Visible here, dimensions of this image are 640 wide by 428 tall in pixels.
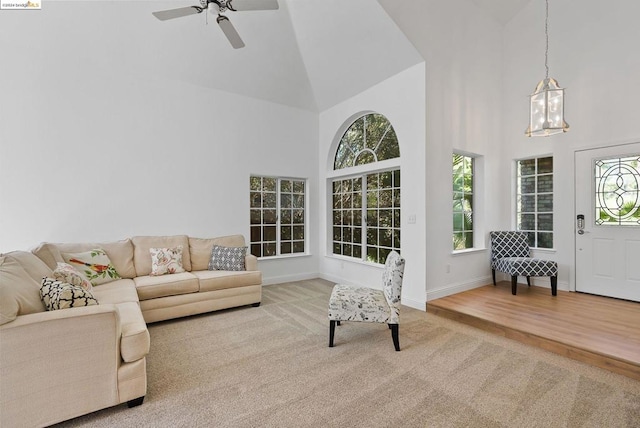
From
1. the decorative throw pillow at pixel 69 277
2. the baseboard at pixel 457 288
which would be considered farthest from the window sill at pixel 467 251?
the decorative throw pillow at pixel 69 277

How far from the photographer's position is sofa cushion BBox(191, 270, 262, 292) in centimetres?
379

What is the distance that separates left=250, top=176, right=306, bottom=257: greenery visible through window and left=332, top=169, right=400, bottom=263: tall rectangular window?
0.71 m

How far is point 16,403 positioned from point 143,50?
4.17 metres

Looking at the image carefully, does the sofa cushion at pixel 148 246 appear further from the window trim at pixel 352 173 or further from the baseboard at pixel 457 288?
the baseboard at pixel 457 288

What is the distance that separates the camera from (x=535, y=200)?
4.89m

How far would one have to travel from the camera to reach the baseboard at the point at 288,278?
5.34 m

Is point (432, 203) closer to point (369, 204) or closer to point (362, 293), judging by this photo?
point (369, 204)

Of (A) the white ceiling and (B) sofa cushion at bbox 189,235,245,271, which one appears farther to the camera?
(A) the white ceiling

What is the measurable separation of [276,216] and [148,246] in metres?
2.19

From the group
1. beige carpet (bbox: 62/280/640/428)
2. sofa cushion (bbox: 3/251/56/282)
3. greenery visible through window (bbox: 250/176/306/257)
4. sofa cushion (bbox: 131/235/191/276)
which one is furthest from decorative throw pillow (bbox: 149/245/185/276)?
greenery visible through window (bbox: 250/176/306/257)

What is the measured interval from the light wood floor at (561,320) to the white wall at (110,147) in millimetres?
3263

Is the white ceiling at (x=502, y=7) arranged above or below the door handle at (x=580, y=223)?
above

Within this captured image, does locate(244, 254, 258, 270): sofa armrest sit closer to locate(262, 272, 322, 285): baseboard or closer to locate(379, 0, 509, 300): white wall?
locate(262, 272, 322, 285): baseboard

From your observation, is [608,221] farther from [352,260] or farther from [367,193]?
[352,260]
